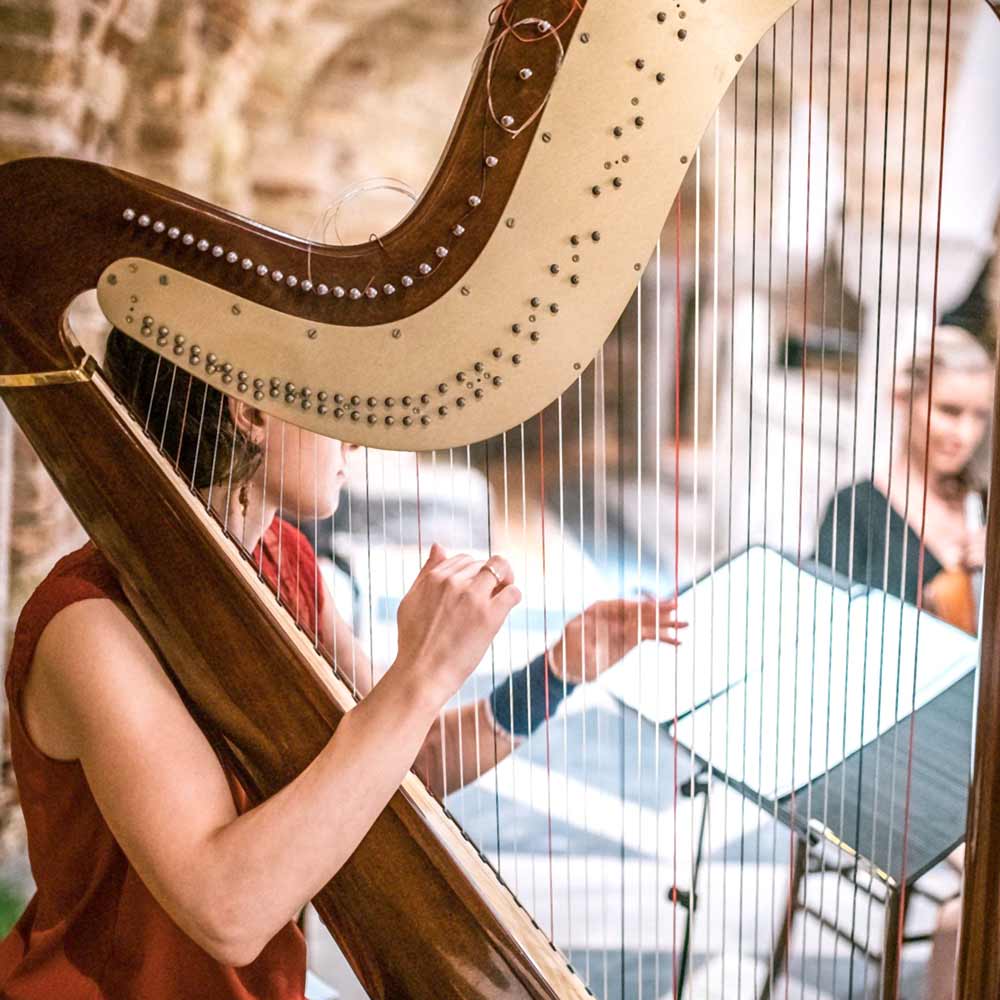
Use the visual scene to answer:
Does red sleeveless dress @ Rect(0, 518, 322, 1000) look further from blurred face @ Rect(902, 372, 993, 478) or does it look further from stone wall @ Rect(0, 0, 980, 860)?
blurred face @ Rect(902, 372, 993, 478)

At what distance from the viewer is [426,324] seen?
0.85 metres

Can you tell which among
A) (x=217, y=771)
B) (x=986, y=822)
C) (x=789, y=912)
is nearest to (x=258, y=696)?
(x=217, y=771)

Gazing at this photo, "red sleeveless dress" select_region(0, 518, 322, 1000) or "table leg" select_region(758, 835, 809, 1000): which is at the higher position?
"red sleeveless dress" select_region(0, 518, 322, 1000)

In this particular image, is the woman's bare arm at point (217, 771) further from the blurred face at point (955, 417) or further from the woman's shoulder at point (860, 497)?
the blurred face at point (955, 417)

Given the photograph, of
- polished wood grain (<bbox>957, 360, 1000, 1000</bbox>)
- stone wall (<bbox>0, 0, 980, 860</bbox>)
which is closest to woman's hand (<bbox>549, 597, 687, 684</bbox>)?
polished wood grain (<bbox>957, 360, 1000, 1000</bbox>)

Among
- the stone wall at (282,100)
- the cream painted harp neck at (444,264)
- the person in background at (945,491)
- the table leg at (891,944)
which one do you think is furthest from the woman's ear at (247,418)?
the person in background at (945,491)

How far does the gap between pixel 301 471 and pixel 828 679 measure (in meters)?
0.60

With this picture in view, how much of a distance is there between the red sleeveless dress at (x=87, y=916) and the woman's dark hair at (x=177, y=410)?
122 millimetres

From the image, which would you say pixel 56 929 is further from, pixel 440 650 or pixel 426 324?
pixel 426 324

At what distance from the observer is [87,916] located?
98 cm

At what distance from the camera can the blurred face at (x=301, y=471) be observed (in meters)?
1.07

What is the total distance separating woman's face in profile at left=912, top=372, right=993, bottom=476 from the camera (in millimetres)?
2570

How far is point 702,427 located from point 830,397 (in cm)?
38

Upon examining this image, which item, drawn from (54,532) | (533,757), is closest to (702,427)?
(533,757)
